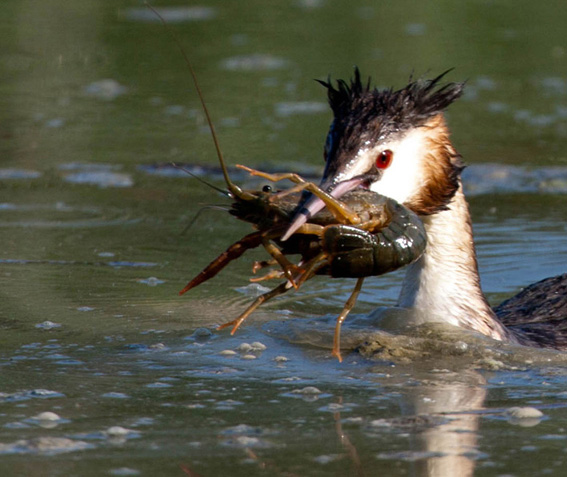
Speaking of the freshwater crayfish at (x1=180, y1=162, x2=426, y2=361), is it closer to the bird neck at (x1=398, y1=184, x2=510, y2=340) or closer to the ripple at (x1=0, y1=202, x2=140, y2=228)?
the bird neck at (x1=398, y1=184, x2=510, y2=340)

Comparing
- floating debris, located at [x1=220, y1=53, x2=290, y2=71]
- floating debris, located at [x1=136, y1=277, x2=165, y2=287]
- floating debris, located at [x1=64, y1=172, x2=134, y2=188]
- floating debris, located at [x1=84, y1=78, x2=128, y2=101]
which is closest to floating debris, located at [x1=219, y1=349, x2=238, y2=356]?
floating debris, located at [x1=136, y1=277, x2=165, y2=287]

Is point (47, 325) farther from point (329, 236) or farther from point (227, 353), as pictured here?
point (329, 236)

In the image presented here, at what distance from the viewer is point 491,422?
4.62m

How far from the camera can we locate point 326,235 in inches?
199

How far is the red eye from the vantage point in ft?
18.8

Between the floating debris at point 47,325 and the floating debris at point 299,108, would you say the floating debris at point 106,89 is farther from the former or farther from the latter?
the floating debris at point 47,325

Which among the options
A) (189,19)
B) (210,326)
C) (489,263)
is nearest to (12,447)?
(210,326)

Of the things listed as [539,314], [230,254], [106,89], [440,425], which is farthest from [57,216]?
[106,89]

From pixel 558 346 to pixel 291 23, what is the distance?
11.7 meters

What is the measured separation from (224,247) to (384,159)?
8.63 ft

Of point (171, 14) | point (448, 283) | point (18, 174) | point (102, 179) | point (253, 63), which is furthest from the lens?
point (171, 14)

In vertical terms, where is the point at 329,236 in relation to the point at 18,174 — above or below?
below

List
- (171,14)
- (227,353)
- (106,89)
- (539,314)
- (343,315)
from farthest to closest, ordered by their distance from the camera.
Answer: (171,14), (106,89), (539,314), (227,353), (343,315)

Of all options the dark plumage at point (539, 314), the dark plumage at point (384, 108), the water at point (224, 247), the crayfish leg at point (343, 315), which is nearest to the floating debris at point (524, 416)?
the water at point (224, 247)
